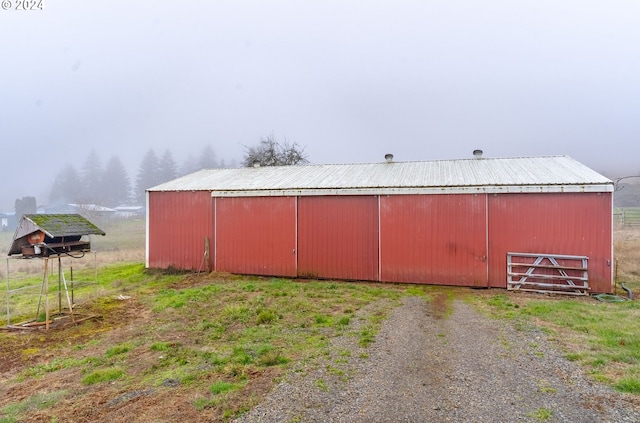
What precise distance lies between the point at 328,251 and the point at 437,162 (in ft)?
21.8

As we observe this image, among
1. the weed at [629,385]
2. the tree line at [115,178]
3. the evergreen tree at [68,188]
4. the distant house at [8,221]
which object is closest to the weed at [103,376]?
the weed at [629,385]

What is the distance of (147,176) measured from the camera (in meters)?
92.6

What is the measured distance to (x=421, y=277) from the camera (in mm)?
11844

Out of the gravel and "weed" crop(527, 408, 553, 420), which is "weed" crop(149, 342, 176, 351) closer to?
the gravel

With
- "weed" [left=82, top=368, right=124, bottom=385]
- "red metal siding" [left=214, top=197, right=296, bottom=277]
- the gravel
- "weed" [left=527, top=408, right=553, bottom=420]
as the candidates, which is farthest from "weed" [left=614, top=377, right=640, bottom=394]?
"red metal siding" [left=214, top=197, right=296, bottom=277]

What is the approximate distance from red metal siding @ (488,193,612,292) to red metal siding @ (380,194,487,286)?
43 cm

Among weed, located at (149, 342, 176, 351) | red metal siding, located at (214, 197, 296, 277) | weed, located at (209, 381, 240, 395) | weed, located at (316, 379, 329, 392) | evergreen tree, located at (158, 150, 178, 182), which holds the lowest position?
weed, located at (149, 342, 176, 351)

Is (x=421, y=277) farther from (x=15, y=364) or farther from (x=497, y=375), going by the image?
(x=15, y=364)

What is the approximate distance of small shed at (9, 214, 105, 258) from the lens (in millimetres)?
7918

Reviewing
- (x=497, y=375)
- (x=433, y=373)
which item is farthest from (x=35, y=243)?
(x=497, y=375)

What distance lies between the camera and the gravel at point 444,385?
381cm

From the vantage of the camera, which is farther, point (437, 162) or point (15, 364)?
point (437, 162)

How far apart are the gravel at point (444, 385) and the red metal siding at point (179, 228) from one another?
9.42 meters

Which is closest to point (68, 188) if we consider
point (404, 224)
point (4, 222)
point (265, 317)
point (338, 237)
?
point (4, 222)
